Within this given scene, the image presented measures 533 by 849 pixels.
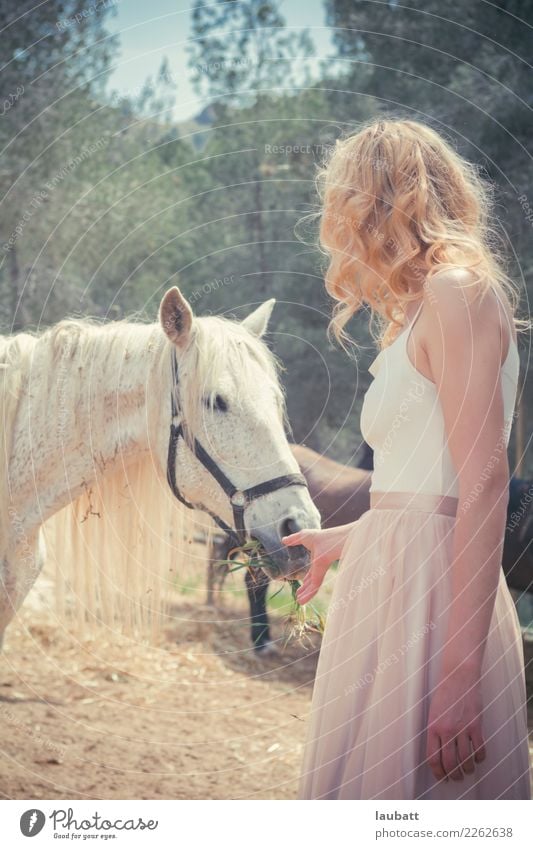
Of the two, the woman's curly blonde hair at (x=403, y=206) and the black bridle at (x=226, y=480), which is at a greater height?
the woman's curly blonde hair at (x=403, y=206)

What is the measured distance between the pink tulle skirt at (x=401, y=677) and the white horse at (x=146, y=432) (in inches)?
33.6

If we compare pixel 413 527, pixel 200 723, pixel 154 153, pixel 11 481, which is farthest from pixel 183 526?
pixel 154 153

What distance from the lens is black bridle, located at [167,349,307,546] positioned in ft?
7.95

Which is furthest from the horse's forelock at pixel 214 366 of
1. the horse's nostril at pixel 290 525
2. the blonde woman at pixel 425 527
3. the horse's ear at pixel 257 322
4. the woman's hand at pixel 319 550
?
the blonde woman at pixel 425 527

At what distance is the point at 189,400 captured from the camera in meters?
2.49

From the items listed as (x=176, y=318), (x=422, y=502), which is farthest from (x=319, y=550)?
(x=176, y=318)

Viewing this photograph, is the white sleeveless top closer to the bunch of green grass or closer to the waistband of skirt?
the waistband of skirt

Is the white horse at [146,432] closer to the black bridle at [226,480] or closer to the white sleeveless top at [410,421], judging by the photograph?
the black bridle at [226,480]

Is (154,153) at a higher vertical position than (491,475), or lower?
higher

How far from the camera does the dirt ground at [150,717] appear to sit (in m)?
3.54

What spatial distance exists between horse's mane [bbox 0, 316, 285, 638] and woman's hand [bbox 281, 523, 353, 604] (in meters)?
0.78
